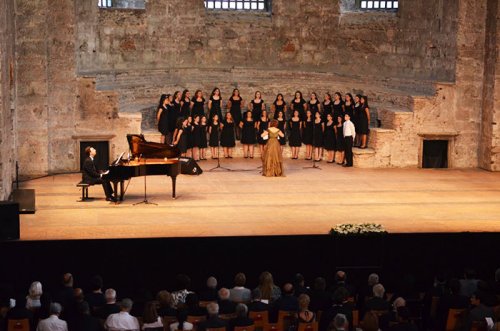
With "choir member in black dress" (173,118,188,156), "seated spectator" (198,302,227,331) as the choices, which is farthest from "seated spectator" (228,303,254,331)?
"choir member in black dress" (173,118,188,156)

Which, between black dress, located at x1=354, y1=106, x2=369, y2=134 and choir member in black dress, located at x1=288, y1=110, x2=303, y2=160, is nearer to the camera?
black dress, located at x1=354, y1=106, x2=369, y2=134

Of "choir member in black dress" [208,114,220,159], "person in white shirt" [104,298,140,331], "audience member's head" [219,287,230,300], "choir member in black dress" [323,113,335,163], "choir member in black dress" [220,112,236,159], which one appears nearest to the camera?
"person in white shirt" [104,298,140,331]

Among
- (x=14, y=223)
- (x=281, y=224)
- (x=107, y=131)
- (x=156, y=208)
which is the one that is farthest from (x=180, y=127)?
(x=14, y=223)

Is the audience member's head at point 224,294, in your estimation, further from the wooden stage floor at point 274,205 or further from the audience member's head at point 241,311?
the wooden stage floor at point 274,205

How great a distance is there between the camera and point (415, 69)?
3431cm

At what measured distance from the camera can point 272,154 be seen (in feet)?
91.5

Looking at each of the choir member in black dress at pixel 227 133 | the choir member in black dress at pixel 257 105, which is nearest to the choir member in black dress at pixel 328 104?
the choir member in black dress at pixel 257 105

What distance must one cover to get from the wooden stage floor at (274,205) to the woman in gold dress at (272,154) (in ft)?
1.18

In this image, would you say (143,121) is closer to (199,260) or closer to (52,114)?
(52,114)

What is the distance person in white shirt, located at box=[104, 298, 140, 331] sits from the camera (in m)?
14.2

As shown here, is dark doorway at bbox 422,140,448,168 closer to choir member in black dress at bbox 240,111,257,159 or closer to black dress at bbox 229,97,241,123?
choir member in black dress at bbox 240,111,257,159

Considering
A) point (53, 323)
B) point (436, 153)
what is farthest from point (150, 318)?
point (436, 153)

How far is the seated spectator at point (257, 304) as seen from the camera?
15.0 metres

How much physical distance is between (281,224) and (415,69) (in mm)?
13936
